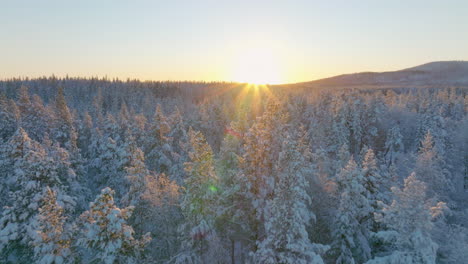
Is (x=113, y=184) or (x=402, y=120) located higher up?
(x=402, y=120)

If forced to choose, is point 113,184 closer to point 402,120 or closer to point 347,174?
point 347,174

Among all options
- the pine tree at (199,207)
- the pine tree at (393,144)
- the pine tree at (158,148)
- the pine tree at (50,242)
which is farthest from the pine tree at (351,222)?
the pine tree at (393,144)

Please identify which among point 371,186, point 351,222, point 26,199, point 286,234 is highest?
point 26,199

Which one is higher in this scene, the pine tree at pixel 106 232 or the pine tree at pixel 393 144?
the pine tree at pixel 106 232

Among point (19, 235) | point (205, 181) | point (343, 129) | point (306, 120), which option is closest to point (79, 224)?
point (19, 235)

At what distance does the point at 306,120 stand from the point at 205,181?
2067 inches

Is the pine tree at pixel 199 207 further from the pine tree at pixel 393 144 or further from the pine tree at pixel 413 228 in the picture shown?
the pine tree at pixel 393 144

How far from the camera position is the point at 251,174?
19953 millimetres

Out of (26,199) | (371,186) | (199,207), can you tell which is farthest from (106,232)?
(371,186)

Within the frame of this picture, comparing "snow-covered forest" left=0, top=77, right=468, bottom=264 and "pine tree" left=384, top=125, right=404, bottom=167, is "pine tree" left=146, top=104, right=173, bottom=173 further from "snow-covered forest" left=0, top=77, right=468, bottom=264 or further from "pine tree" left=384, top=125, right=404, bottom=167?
"pine tree" left=384, top=125, right=404, bottom=167

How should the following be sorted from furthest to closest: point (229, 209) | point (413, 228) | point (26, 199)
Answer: point (229, 209) → point (26, 199) → point (413, 228)

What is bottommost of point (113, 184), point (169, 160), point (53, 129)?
point (113, 184)

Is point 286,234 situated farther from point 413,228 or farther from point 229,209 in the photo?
point 413,228

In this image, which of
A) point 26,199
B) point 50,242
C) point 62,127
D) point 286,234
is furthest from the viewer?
point 62,127
